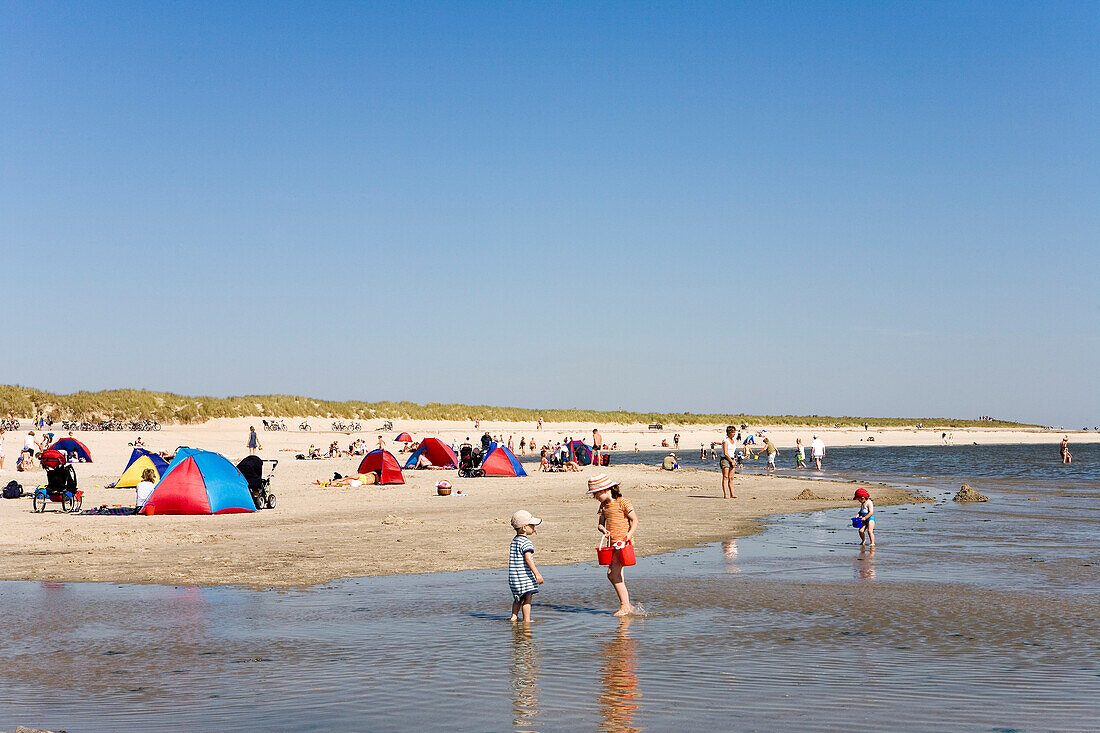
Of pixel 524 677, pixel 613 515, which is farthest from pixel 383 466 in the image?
pixel 524 677

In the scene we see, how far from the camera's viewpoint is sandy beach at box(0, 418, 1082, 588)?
1512 centimetres

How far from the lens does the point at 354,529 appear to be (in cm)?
2053

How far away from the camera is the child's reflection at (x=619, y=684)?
7.07 meters

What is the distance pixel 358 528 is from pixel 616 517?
10.3 metres

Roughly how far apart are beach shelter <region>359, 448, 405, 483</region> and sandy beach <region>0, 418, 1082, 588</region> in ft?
3.22

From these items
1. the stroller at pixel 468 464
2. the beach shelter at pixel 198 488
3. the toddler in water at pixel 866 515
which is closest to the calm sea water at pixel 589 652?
the toddler in water at pixel 866 515

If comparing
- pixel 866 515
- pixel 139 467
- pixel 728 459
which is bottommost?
pixel 866 515

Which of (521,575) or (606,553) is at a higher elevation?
(606,553)

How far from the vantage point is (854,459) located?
6494cm

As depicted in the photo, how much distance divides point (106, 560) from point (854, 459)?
56.2m

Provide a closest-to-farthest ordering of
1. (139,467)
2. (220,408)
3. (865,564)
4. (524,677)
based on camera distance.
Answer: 1. (524,677)
2. (865,564)
3. (139,467)
4. (220,408)

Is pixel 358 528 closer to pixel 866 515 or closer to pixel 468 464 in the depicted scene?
pixel 866 515

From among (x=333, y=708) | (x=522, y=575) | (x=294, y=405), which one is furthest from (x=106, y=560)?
(x=294, y=405)

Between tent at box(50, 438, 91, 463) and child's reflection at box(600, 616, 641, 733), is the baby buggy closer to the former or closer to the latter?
tent at box(50, 438, 91, 463)
